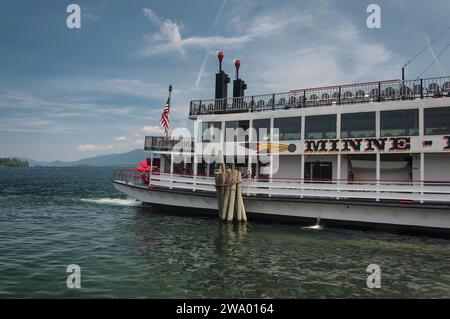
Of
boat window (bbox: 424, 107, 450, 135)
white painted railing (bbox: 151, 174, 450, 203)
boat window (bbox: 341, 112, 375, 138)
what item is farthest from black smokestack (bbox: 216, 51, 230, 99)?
boat window (bbox: 424, 107, 450, 135)

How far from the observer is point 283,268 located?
9.91 meters

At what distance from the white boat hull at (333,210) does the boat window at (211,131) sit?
12.0 ft

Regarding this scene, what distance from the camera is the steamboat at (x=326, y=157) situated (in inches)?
578

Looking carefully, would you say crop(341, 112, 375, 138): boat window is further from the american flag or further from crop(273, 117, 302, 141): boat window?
the american flag

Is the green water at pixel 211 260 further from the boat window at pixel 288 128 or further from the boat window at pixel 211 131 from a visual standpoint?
the boat window at pixel 211 131

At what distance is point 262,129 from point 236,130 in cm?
162

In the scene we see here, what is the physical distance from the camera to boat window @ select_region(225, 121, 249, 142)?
1927cm

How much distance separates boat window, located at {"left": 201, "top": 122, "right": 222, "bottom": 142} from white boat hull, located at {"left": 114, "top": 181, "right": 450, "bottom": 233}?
3.66 metres

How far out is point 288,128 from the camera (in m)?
17.9

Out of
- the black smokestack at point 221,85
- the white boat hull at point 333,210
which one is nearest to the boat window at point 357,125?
the white boat hull at point 333,210
